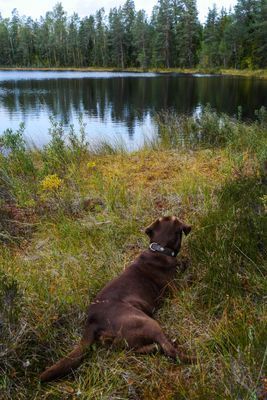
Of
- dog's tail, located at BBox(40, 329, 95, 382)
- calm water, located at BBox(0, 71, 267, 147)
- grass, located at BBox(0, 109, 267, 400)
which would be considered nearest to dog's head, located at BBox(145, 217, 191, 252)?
grass, located at BBox(0, 109, 267, 400)

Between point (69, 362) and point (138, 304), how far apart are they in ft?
2.50

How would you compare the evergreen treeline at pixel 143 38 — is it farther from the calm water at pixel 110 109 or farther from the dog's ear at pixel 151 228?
the dog's ear at pixel 151 228

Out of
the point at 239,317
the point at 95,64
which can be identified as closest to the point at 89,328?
the point at 239,317

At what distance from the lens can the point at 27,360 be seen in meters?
2.69

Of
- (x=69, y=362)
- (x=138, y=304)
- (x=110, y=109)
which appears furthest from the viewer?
(x=110, y=109)

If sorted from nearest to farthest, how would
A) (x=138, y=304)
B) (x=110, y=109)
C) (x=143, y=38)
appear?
1. (x=138, y=304)
2. (x=110, y=109)
3. (x=143, y=38)

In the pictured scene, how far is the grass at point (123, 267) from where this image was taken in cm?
257

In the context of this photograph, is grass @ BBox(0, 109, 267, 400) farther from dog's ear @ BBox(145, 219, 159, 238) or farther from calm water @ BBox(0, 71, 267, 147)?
calm water @ BBox(0, 71, 267, 147)

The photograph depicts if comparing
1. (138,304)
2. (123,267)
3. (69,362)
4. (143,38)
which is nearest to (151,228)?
(123,267)

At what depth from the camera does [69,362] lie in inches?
106

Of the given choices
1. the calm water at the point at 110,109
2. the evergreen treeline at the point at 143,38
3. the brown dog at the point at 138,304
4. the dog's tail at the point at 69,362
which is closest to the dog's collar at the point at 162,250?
the brown dog at the point at 138,304

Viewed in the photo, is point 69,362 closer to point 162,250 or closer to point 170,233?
point 162,250

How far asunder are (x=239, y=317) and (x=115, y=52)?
88430mm

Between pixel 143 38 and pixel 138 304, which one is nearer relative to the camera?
pixel 138 304
